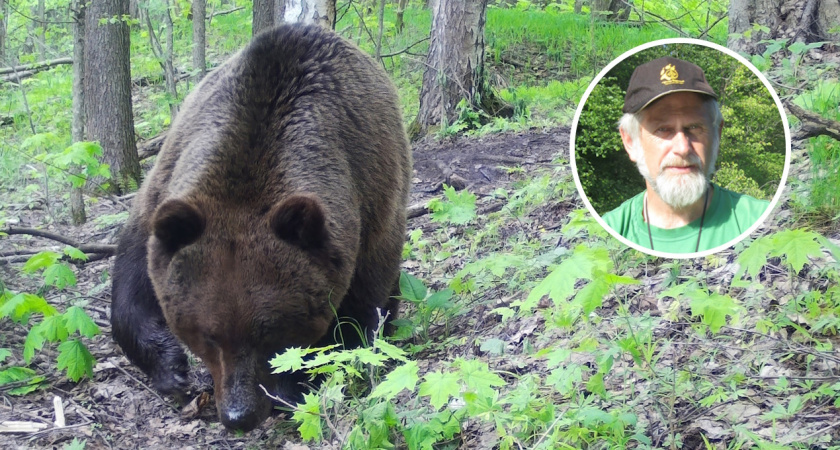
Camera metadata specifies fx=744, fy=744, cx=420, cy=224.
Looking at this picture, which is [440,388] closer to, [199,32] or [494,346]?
[494,346]

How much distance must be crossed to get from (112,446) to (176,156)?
6.30ft

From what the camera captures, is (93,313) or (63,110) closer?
(93,313)

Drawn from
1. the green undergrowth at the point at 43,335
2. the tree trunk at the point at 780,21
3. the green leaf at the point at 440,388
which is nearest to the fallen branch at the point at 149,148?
the green undergrowth at the point at 43,335

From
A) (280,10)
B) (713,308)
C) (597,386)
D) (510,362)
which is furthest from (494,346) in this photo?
(280,10)

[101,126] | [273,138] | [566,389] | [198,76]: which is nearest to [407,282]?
[273,138]

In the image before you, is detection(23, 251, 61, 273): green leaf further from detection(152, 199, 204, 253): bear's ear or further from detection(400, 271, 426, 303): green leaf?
detection(400, 271, 426, 303): green leaf

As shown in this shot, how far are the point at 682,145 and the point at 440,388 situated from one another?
1.32 m

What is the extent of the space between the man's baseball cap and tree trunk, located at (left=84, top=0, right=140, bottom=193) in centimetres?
920

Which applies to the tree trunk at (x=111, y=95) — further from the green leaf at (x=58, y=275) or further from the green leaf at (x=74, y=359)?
the green leaf at (x=74, y=359)

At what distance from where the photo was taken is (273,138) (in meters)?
4.53

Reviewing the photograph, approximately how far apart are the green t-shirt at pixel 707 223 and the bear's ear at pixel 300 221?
1.60 meters

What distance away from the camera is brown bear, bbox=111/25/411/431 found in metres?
4.02

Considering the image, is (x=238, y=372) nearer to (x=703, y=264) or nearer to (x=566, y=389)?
(x=566, y=389)

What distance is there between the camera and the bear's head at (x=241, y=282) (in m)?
3.97
